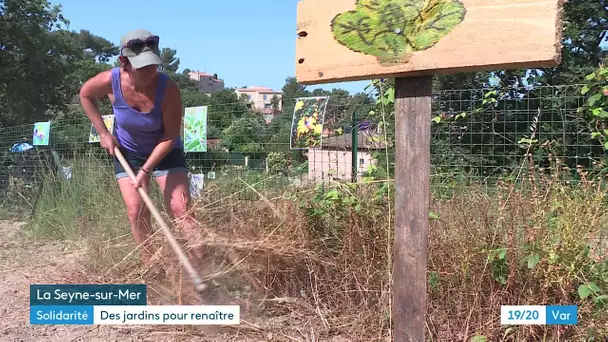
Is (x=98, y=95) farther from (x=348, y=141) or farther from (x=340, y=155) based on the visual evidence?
(x=348, y=141)

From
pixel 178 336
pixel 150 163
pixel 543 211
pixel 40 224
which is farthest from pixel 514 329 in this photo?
pixel 40 224

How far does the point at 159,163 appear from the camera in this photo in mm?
3041

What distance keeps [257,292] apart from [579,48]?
1612cm

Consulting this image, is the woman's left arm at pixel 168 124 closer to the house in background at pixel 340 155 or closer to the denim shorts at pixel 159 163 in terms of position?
the denim shorts at pixel 159 163

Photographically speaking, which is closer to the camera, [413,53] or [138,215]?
[413,53]

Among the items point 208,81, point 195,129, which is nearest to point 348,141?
point 195,129

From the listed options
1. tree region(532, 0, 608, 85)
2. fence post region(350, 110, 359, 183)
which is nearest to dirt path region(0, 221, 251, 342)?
fence post region(350, 110, 359, 183)

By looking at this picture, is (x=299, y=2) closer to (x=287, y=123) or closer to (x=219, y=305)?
(x=219, y=305)

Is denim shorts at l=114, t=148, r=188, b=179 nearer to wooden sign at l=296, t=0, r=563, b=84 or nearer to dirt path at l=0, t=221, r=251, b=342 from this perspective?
dirt path at l=0, t=221, r=251, b=342

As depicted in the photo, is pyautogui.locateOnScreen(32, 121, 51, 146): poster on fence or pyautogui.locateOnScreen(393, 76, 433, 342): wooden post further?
pyautogui.locateOnScreen(32, 121, 51, 146): poster on fence

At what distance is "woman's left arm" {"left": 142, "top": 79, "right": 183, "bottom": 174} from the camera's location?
2.94m
